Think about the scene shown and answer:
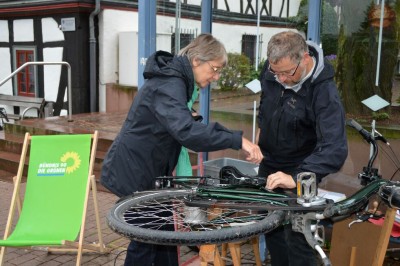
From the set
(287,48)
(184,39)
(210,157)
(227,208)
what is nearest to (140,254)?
(227,208)

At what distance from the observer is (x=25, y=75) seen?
12297 mm

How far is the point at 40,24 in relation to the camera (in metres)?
11.4

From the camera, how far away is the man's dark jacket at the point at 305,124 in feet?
7.42

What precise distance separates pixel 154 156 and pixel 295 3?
272cm

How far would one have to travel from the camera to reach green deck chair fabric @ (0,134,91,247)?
12.3ft

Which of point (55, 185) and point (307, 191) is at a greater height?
point (307, 191)

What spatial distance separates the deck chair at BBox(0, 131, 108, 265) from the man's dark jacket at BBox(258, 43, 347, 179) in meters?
1.65

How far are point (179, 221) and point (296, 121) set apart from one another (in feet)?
2.70

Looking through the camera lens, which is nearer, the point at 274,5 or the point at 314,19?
the point at 314,19

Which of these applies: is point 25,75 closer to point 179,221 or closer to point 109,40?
point 109,40

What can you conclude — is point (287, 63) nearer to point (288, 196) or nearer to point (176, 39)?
point (288, 196)

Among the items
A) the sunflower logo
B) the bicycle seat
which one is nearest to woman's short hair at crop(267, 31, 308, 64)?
the bicycle seat

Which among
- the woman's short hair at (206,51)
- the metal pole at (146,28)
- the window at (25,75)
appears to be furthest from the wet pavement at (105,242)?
the window at (25,75)

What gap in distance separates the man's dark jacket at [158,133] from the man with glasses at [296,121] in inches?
14.2
